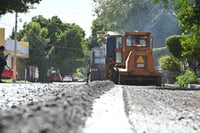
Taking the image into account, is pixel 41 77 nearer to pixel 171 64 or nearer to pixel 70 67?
pixel 70 67

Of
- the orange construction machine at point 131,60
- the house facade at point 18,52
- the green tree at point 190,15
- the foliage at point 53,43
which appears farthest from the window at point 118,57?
the foliage at point 53,43

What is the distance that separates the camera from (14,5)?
29922 mm

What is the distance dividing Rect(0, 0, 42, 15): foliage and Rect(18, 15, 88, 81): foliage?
48.8m

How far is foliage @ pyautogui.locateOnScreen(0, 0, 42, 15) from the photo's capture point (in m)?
28.6

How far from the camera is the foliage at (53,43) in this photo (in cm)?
8188

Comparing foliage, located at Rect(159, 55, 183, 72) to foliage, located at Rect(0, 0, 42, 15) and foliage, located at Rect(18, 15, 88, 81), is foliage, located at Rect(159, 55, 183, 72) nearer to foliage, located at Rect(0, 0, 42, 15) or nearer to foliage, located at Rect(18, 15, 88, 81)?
foliage, located at Rect(0, 0, 42, 15)

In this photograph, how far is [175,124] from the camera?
4.86 m

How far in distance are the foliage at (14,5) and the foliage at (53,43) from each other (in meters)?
48.8

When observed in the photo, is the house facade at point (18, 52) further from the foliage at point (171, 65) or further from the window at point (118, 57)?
the window at point (118, 57)

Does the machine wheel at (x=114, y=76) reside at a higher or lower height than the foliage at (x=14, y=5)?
lower

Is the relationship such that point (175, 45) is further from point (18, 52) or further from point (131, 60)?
point (18, 52)

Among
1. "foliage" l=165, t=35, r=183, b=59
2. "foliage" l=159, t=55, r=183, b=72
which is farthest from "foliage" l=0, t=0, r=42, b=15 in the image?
"foliage" l=159, t=55, r=183, b=72

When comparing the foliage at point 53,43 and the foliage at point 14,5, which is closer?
the foliage at point 14,5

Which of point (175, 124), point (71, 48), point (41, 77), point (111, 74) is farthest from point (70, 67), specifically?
point (175, 124)
